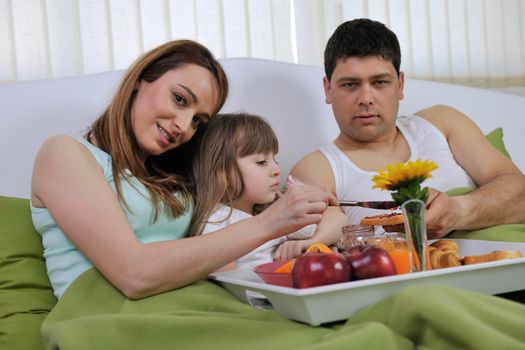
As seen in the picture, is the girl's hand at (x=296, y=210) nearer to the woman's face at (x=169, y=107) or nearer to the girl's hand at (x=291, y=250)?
the girl's hand at (x=291, y=250)

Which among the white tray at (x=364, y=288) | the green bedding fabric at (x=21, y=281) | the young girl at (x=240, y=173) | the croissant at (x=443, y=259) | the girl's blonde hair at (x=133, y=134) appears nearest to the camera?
the white tray at (x=364, y=288)

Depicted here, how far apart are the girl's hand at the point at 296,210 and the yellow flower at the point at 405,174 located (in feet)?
0.47

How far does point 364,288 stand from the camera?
0.95 meters

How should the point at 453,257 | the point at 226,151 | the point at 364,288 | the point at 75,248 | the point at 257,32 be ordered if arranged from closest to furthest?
the point at 364,288
the point at 453,257
the point at 75,248
the point at 226,151
the point at 257,32

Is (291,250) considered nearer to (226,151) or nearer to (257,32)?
(226,151)

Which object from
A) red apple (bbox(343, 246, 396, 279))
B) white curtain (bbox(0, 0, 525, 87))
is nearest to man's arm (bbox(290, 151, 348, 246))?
red apple (bbox(343, 246, 396, 279))

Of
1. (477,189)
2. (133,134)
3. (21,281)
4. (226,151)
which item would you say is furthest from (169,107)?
(477,189)

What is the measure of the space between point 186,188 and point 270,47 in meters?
1.16

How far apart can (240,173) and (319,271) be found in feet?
2.28

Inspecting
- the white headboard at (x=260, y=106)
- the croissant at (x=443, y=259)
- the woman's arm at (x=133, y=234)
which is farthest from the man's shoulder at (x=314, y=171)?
the croissant at (x=443, y=259)

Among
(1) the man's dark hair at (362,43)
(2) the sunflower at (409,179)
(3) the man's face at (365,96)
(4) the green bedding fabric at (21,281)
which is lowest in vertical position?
(4) the green bedding fabric at (21,281)

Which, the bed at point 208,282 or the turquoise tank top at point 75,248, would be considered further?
the turquoise tank top at point 75,248

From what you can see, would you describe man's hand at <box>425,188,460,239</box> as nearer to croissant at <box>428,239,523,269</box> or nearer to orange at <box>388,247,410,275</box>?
croissant at <box>428,239,523,269</box>

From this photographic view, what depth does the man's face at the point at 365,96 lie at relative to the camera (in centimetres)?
189
